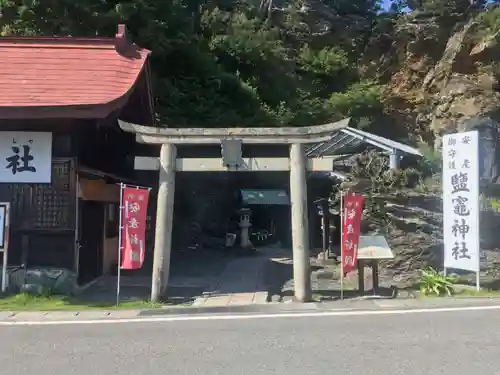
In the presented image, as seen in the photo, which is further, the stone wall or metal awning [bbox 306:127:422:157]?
metal awning [bbox 306:127:422:157]

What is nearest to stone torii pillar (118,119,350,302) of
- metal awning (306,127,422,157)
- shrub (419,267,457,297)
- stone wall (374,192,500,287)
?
shrub (419,267,457,297)

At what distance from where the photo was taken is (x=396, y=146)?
72.7 feet

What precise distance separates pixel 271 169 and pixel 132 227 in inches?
122

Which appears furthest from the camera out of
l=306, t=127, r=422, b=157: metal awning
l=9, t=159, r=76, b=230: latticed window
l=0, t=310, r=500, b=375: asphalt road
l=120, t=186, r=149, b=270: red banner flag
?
l=306, t=127, r=422, b=157: metal awning

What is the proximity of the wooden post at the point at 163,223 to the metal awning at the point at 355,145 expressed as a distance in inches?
413

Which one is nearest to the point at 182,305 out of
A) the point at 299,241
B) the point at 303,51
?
the point at 299,241

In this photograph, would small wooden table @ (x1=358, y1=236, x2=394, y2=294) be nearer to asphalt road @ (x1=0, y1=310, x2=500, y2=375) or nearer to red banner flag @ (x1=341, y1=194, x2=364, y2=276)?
red banner flag @ (x1=341, y1=194, x2=364, y2=276)

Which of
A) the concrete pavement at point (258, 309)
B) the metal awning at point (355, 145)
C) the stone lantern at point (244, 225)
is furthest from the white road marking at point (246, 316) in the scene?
the stone lantern at point (244, 225)

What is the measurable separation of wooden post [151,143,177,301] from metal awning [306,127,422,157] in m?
10.5

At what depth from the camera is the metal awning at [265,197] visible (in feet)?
84.2

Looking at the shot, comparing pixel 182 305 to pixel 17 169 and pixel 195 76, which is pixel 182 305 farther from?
pixel 195 76

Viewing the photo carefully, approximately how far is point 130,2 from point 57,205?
10.4 m

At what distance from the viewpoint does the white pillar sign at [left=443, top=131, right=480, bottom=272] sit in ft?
40.1

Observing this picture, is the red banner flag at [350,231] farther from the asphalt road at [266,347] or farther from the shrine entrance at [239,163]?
the asphalt road at [266,347]
